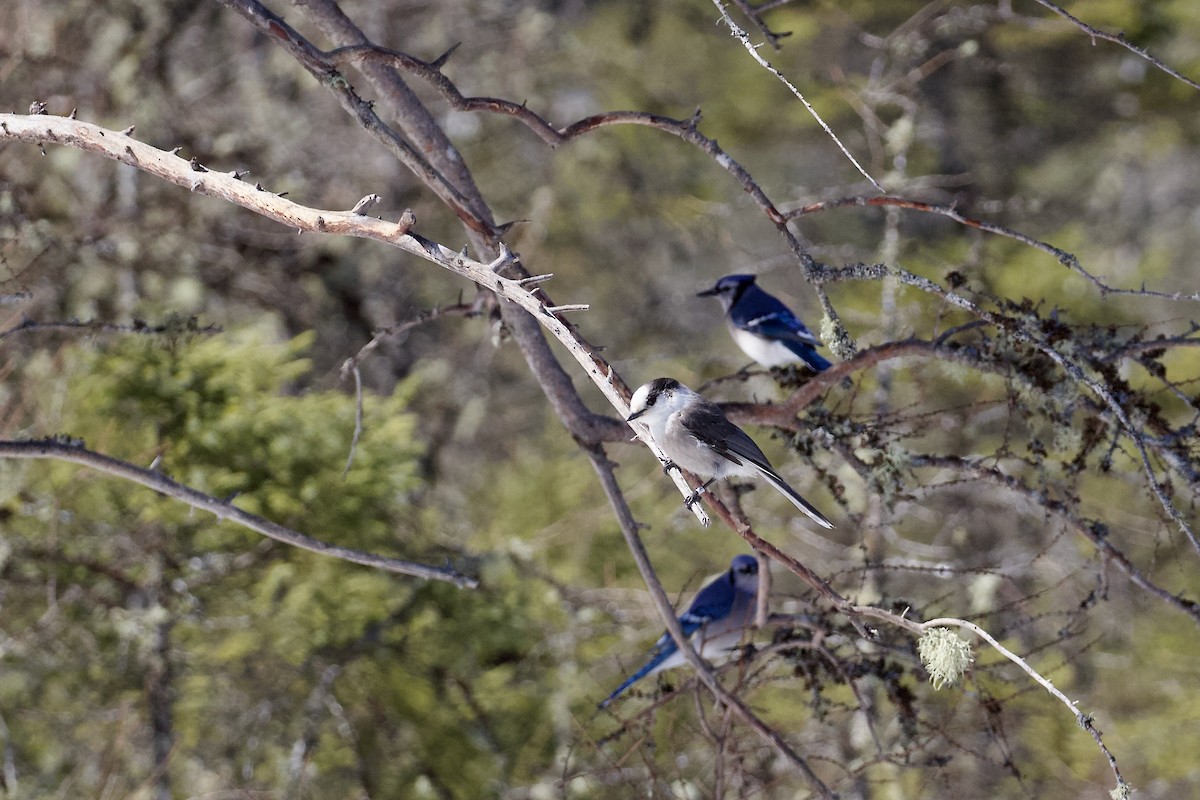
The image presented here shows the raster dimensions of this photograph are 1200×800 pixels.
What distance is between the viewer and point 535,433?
14.2 metres

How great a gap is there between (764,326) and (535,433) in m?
7.69

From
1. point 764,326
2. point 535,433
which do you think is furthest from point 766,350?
point 535,433

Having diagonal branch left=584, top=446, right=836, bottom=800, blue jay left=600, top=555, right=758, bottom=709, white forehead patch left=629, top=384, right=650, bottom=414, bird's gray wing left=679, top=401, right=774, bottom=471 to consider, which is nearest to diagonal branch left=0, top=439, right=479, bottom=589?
diagonal branch left=584, top=446, right=836, bottom=800

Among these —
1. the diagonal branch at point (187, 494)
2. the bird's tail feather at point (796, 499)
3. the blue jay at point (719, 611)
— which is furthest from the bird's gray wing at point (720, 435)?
the blue jay at point (719, 611)

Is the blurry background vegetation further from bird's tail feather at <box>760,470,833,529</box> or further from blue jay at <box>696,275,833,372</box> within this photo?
blue jay at <box>696,275,833,372</box>

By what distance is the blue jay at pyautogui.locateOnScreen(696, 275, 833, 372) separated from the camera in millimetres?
6543

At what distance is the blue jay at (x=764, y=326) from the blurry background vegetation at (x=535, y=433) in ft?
1.39

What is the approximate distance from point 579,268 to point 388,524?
6.82 meters

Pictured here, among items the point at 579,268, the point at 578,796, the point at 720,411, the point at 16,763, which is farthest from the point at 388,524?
the point at 579,268

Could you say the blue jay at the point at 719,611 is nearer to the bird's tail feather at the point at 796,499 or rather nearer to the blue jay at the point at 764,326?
the blue jay at the point at 764,326

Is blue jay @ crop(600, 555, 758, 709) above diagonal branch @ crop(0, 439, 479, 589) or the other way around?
the other way around

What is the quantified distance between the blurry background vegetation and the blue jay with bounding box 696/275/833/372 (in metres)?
0.42

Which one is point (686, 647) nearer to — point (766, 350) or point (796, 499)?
point (796, 499)

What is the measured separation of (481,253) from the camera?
467cm
